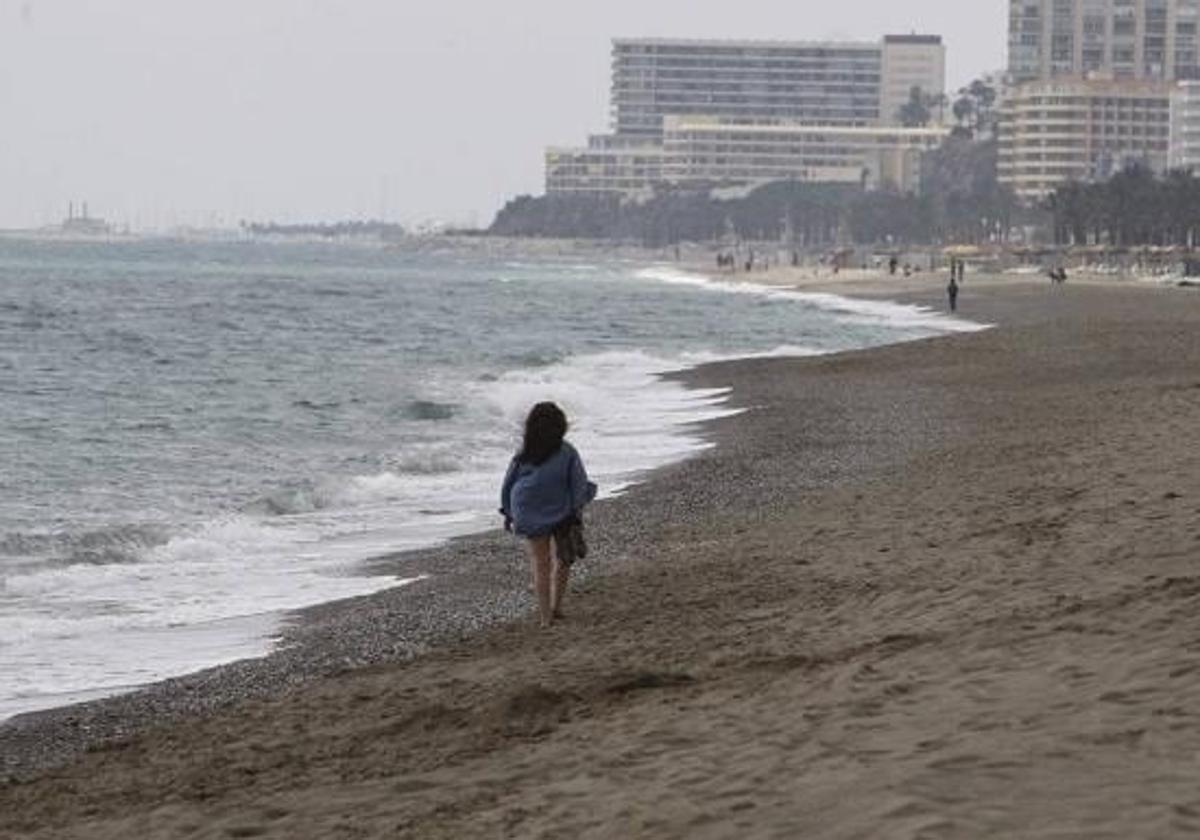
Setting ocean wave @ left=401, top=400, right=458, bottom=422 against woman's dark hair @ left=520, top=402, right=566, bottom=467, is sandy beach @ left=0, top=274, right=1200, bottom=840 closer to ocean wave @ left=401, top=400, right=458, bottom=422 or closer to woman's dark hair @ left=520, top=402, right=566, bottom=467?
woman's dark hair @ left=520, top=402, right=566, bottom=467

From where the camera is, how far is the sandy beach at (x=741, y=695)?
7641 mm

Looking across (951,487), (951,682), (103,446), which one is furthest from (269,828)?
(103,446)

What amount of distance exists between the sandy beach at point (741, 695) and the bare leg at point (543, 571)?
0.82ft

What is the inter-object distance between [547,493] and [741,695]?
3657 millimetres

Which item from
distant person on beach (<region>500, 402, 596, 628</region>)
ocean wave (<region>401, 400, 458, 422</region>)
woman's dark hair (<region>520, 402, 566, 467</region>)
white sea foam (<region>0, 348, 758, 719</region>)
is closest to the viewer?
woman's dark hair (<region>520, 402, 566, 467</region>)

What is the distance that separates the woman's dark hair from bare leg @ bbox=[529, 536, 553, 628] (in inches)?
17.7

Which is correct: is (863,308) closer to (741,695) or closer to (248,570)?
(248,570)

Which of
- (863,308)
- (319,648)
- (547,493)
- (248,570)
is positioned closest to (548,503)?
(547,493)

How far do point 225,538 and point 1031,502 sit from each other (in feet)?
22.1

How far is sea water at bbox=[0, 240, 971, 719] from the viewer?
50.9ft

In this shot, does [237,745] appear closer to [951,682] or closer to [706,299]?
[951,682]

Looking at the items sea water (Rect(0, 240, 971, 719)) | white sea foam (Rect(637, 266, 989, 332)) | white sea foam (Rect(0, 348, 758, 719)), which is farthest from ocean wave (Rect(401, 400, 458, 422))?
white sea foam (Rect(637, 266, 989, 332))

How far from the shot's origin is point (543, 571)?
13445 mm

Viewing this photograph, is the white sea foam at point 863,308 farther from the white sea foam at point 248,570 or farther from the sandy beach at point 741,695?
the sandy beach at point 741,695
